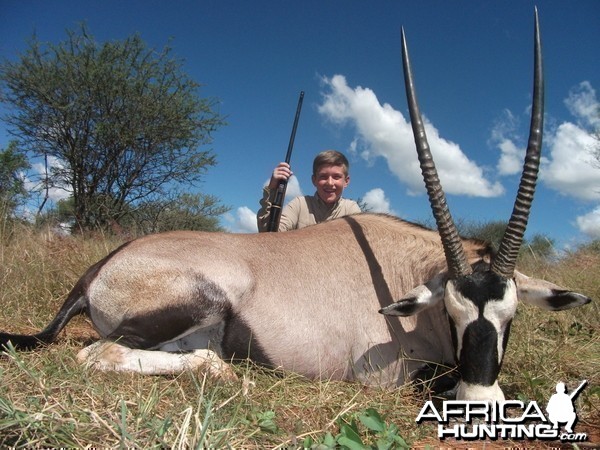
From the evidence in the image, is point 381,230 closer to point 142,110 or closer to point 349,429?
point 349,429

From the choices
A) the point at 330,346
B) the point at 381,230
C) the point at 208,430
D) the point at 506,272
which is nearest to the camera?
the point at 208,430

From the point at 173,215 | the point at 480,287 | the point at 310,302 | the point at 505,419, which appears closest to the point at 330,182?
the point at 310,302

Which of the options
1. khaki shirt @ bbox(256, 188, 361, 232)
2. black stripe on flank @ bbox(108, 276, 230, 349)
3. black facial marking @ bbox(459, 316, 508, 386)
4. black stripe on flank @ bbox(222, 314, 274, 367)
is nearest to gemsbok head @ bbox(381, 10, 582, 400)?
black facial marking @ bbox(459, 316, 508, 386)

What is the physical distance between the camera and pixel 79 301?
133 inches

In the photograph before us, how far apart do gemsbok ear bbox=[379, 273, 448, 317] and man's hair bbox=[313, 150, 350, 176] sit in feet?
10.4

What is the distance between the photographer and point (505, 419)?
259 cm

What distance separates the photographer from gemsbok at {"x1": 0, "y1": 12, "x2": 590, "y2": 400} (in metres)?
2.94

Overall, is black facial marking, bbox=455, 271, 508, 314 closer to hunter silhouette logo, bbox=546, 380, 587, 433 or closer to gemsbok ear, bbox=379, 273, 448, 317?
gemsbok ear, bbox=379, 273, 448, 317

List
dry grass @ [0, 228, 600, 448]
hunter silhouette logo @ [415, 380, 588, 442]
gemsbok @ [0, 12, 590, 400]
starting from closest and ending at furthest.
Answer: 1. dry grass @ [0, 228, 600, 448]
2. hunter silhouette logo @ [415, 380, 588, 442]
3. gemsbok @ [0, 12, 590, 400]

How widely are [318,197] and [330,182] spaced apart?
15.5 inches

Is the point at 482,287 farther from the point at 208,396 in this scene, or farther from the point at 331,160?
the point at 331,160

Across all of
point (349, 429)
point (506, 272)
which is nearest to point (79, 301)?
point (349, 429)

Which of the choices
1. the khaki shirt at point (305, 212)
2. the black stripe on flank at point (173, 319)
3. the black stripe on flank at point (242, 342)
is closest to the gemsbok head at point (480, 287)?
the black stripe on flank at point (242, 342)

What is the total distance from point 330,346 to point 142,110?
1248cm
